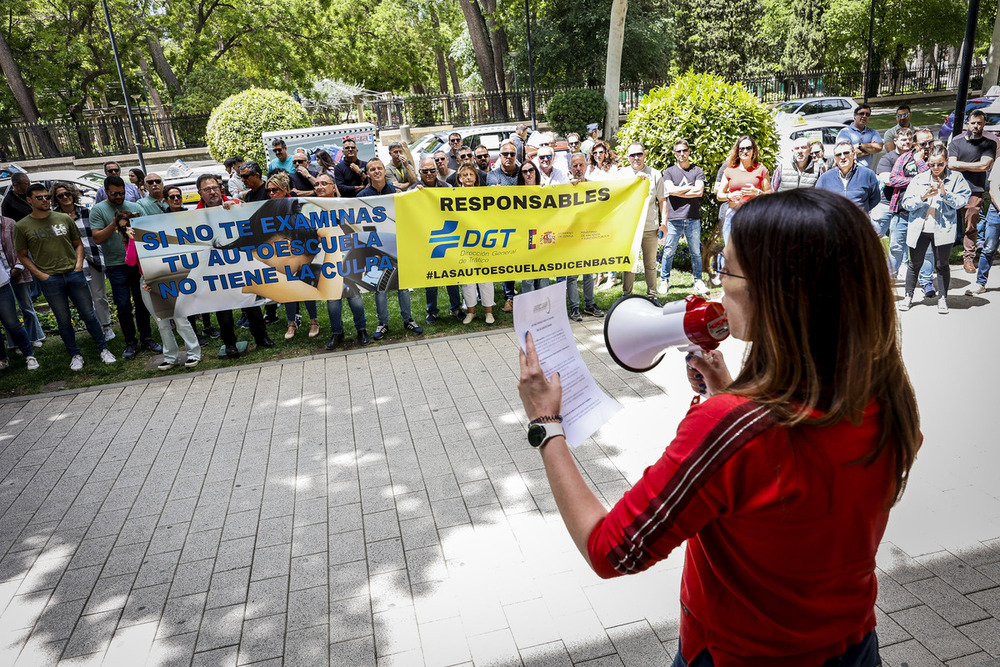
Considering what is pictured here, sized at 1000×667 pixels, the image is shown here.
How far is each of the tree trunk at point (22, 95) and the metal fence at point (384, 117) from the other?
0.20ft

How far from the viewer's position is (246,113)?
18250mm

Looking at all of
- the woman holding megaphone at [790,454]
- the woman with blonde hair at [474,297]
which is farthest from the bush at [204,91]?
the woman holding megaphone at [790,454]

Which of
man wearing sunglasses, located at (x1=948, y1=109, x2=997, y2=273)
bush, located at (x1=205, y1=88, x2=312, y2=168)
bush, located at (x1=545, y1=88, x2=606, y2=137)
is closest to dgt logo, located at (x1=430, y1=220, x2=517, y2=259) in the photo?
man wearing sunglasses, located at (x1=948, y1=109, x2=997, y2=273)

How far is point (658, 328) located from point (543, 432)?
0.52 metres

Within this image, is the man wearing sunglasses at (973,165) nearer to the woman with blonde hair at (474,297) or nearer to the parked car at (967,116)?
the parked car at (967,116)

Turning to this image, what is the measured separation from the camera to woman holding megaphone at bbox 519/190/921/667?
1.30 m

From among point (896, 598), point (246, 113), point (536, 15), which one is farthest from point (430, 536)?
point (536, 15)

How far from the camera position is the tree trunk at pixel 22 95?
25.8 metres

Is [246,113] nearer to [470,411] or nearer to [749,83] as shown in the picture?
[470,411]

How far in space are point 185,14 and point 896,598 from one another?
33.3 meters

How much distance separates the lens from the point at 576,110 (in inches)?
958

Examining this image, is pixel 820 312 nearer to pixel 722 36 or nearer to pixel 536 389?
pixel 536 389

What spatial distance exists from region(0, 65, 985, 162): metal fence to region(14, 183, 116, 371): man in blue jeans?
20.4 meters

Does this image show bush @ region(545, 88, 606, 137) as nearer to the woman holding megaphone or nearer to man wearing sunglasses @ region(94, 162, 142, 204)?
man wearing sunglasses @ region(94, 162, 142, 204)
